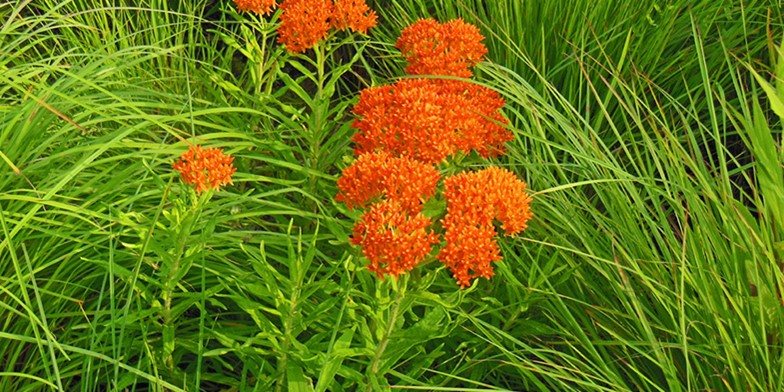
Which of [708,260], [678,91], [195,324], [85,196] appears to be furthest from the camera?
[678,91]

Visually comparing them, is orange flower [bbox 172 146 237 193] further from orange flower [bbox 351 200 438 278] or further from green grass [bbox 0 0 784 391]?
orange flower [bbox 351 200 438 278]

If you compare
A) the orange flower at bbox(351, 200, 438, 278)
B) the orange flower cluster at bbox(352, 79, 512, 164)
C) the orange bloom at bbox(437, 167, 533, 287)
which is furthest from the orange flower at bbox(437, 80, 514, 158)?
the orange flower at bbox(351, 200, 438, 278)

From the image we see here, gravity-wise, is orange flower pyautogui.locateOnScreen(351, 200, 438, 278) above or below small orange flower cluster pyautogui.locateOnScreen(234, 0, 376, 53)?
below

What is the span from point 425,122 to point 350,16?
0.52m

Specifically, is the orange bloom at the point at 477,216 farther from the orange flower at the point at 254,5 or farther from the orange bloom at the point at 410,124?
the orange flower at the point at 254,5

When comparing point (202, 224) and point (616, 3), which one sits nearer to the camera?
point (202, 224)

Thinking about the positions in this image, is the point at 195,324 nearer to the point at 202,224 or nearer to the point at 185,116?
the point at 202,224

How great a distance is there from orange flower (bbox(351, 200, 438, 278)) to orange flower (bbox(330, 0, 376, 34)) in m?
0.76

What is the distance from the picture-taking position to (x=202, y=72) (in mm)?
2824

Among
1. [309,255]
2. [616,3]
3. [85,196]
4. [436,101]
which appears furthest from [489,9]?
[309,255]

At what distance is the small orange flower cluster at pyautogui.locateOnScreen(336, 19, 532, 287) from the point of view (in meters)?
1.49

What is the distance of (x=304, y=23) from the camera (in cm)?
210

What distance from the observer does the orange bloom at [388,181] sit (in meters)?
1.56

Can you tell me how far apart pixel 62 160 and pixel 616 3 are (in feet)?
5.71
